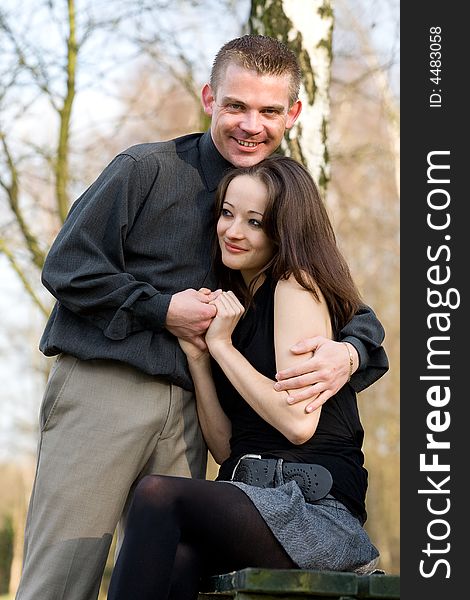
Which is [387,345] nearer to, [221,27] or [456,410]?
[221,27]

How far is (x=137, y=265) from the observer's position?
3.70 metres

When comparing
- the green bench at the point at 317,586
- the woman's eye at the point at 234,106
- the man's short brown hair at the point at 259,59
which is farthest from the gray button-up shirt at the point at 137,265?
the green bench at the point at 317,586

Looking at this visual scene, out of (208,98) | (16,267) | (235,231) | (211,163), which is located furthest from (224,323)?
(16,267)

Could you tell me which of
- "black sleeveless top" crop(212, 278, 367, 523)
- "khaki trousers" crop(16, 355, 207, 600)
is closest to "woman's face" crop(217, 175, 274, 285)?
"black sleeveless top" crop(212, 278, 367, 523)

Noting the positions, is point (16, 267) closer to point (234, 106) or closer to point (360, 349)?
point (234, 106)

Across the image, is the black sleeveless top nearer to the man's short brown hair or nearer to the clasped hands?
the clasped hands

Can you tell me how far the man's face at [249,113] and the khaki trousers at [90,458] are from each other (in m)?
0.86

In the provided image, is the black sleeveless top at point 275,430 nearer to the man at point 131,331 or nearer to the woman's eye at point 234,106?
the man at point 131,331

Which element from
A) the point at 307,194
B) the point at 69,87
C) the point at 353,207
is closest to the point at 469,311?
the point at 307,194

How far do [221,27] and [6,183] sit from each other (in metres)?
2.39

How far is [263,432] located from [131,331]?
562 millimetres

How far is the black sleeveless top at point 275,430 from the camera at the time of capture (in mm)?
3318

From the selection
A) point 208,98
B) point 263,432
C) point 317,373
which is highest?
point 208,98

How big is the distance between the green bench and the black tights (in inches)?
7.8
